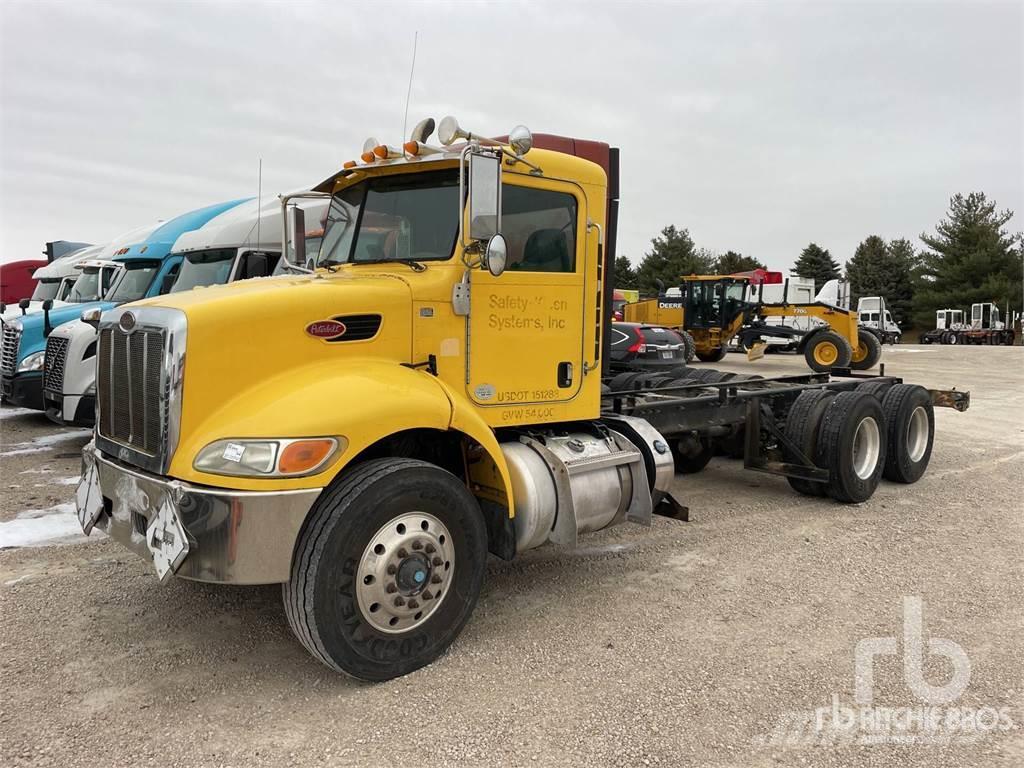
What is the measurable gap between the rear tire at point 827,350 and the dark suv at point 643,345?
30.8ft

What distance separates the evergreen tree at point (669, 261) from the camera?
234 feet

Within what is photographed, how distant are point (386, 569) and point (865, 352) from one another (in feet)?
77.4

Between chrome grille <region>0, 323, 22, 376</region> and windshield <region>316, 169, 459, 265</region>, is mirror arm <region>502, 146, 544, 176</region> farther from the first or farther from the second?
chrome grille <region>0, 323, 22, 376</region>

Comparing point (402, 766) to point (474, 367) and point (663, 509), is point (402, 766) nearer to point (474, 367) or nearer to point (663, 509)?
point (474, 367)

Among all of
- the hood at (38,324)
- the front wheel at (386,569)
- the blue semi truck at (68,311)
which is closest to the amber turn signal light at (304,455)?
the front wheel at (386,569)

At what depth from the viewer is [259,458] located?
10.9ft

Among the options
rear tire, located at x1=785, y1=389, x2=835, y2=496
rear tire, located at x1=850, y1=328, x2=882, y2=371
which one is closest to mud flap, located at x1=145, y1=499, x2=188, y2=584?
rear tire, located at x1=785, y1=389, x2=835, y2=496

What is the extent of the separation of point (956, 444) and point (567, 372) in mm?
7876

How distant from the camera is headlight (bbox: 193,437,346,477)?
3.30 meters

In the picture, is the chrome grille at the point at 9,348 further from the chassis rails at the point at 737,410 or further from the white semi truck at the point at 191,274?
the chassis rails at the point at 737,410

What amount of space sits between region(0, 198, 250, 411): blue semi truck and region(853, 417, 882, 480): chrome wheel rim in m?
9.47

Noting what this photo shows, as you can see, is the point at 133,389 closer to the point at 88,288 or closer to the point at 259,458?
the point at 259,458

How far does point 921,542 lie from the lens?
19.3ft

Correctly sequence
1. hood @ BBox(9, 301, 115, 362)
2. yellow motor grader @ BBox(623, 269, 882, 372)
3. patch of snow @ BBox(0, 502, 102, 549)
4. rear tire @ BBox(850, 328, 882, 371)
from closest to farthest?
1. patch of snow @ BBox(0, 502, 102, 549)
2. hood @ BBox(9, 301, 115, 362)
3. yellow motor grader @ BBox(623, 269, 882, 372)
4. rear tire @ BBox(850, 328, 882, 371)
